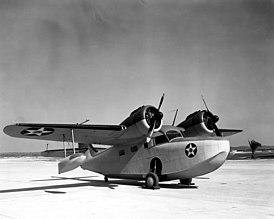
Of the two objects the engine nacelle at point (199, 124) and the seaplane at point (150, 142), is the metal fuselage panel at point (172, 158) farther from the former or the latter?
the engine nacelle at point (199, 124)

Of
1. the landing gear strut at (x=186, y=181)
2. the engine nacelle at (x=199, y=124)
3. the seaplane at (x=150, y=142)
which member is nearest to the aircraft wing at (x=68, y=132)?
the seaplane at (x=150, y=142)

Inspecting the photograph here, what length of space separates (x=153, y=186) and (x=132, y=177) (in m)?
1.97

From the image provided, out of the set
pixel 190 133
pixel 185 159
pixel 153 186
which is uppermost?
pixel 190 133

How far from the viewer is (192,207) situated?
8555 millimetres

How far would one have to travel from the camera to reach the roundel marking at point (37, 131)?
1315 centimetres

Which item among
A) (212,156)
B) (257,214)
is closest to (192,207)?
(257,214)

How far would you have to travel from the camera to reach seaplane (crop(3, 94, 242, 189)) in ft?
40.6

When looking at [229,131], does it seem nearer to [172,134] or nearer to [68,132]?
[172,134]

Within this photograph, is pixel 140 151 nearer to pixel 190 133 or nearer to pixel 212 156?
pixel 190 133

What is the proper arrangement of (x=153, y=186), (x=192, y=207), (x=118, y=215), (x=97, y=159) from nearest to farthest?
(x=118, y=215) → (x=192, y=207) → (x=153, y=186) → (x=97, y=159)

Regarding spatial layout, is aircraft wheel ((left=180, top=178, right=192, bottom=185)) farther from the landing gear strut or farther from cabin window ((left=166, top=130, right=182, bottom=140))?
cabin window ((left=166, top=130, right=182, bottom=140))

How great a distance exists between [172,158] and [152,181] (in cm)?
123

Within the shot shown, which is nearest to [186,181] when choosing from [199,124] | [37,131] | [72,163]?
[199,124]

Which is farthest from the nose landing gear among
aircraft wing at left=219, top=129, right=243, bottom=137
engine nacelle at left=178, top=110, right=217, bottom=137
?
aircraft wing at left=219, top=129, right=243, bottom=137
